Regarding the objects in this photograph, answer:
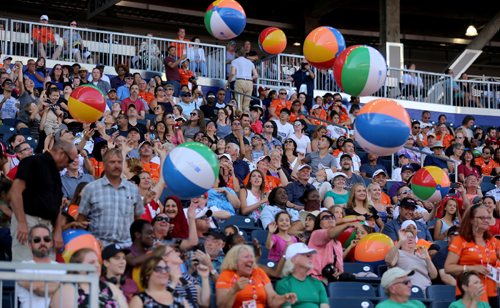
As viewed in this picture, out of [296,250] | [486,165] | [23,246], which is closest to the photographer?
[23,246]

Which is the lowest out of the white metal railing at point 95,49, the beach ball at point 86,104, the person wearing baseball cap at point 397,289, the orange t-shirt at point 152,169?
A: the person wearing baseball cap at point 397,289

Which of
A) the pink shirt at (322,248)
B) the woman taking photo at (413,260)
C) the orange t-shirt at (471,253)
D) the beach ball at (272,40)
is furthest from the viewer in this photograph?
the beach ball at (272,40)

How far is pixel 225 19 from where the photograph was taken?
14.4m

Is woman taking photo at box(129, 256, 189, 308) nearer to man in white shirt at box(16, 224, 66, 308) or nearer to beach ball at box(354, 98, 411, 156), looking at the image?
man in white shirt at box(16, 224, 66, 308)

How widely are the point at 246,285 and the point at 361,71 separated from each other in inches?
155

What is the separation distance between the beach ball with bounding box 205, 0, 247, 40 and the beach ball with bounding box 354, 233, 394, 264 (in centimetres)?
501

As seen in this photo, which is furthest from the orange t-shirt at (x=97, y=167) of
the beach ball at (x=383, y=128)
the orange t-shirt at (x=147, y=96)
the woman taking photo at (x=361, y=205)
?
the orange t-shirt at (x=147, y=96)

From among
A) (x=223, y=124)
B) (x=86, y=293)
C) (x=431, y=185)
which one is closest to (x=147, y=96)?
(x=223, y=124)

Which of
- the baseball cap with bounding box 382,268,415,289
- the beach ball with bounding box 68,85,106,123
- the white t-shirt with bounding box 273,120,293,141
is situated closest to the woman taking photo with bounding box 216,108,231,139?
the white t-shirt with bounding box 273,120,293,141

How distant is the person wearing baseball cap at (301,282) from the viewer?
8.38 m

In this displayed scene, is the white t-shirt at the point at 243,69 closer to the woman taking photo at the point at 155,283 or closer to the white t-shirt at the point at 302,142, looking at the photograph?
the white t-shirt at the point at 302,142

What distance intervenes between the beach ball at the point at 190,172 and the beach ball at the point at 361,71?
2758 millimetres

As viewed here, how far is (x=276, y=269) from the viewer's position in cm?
892

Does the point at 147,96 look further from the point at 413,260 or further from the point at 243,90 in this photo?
the point at 413,260
